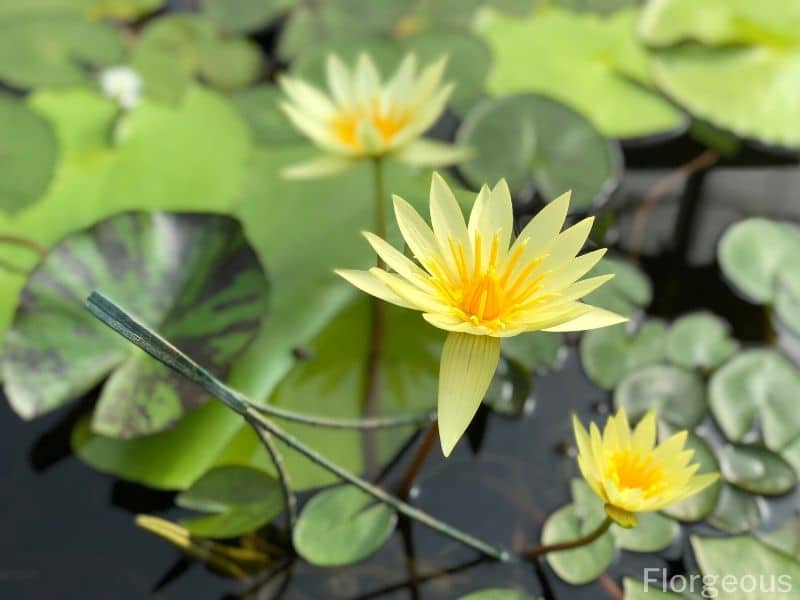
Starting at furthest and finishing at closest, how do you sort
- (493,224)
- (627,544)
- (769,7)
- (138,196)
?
(769,7)
(138,196)
(627,544)
(493,224)

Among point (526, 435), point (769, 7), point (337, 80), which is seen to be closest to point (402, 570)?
point (526, 435)

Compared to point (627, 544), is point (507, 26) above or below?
above

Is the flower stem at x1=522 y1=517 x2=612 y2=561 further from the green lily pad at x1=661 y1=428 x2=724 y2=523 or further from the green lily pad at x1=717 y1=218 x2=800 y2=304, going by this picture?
the green lily pad at x1=717 y1=218 x2=800 y2=304

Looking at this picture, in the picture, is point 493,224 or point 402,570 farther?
point 402,570

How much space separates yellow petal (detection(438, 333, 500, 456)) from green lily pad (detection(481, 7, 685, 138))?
104 cm

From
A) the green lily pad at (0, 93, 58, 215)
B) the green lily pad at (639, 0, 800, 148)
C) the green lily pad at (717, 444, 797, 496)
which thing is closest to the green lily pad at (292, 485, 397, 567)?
the green lily pad at (717, 444, 797, 496)

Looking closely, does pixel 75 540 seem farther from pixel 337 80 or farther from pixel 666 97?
pixel 666 97

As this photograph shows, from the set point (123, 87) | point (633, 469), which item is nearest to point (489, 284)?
point (633, 469)

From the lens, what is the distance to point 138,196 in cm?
157

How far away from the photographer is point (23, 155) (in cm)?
160

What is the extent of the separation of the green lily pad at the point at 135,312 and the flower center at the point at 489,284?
48 centimetres

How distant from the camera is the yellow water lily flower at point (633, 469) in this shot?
0.91 meters

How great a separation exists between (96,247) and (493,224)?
2.54 feet

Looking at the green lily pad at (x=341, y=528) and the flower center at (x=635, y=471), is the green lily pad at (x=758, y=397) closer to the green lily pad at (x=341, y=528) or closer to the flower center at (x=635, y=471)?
the flower center at (x=635, y=471)
